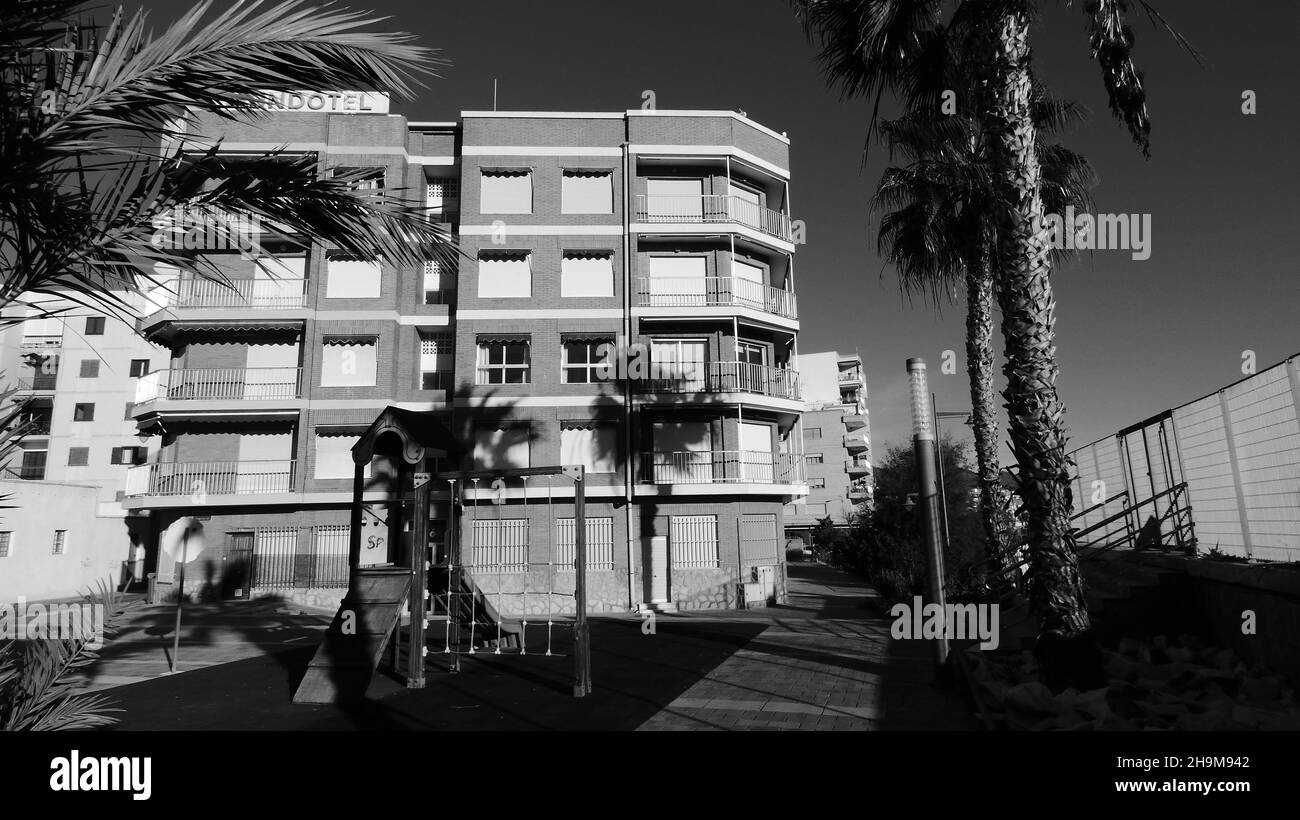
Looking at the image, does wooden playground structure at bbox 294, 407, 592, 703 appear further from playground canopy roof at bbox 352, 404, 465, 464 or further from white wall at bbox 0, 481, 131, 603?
white wall at bbox 0, 481, 131, 603

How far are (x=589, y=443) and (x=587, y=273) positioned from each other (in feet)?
20.7

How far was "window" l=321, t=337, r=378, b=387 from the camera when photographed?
82.6ft

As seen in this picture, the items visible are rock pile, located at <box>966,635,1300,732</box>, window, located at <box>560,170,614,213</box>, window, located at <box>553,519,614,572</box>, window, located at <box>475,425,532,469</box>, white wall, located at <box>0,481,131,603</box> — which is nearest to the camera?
rock pile, located at <box>966,635,1300,732</box>

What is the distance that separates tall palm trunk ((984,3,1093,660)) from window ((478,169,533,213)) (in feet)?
63.5

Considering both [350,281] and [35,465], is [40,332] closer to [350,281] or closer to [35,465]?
[35,465]

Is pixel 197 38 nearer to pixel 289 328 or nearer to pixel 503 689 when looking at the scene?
pixel 503 689

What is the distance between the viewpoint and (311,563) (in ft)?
79.0

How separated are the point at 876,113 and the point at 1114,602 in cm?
794

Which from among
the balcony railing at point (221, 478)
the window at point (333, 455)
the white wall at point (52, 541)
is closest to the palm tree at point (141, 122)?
the window at point (333, 455)

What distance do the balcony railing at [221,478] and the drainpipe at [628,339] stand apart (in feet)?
38.4

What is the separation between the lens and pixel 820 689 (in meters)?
9.58

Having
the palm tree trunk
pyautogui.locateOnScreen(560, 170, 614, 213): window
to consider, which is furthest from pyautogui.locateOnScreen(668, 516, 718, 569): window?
the palm tree trunk
